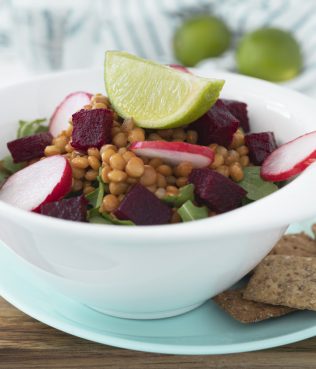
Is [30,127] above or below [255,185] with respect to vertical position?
above

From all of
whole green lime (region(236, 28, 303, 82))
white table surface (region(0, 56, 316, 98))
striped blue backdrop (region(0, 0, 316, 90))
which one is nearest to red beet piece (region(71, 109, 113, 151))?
whole green lime (region(236, 28, 303, 82))

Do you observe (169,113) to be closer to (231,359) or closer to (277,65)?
(231,359)

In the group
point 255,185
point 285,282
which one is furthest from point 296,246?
point 255,185

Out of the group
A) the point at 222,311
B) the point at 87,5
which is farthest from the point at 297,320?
the point at 87,5

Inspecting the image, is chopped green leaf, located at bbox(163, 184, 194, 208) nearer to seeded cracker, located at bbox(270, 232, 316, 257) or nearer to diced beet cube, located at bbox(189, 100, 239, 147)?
diced beet cube, located at bbox(189, 100, 239, 147)

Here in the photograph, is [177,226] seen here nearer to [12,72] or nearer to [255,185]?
[255,185]

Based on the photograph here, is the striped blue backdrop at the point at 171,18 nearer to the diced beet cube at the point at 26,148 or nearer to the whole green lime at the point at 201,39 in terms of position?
the whole green lime at the point at 201,39

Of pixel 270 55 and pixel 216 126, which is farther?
pixel 270 55
